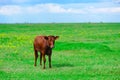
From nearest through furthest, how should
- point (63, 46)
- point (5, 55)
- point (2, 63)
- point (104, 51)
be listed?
point (2, 63), point (5, 55), point (104, 51), point (63, 46)

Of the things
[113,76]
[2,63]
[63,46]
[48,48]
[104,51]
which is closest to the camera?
[113,76]

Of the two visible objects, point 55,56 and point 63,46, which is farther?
point 63,46

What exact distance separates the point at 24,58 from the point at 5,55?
2.16 metres

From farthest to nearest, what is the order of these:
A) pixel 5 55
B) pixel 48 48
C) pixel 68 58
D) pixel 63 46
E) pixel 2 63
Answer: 1. pixel 63 46
2. pixel 5 55
3. pixel 68 58
4. pixel 2 63
5. pixel 48 48

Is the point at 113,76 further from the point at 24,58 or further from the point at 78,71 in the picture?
the point at 24,58

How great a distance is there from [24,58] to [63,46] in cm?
784

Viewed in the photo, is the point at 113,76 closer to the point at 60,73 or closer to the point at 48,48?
the point at 60,73

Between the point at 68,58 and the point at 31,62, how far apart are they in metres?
2.96

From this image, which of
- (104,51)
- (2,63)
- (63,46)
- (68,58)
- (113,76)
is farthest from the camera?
(63,46)

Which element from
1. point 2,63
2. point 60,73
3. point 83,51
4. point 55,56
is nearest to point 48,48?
point 60,73

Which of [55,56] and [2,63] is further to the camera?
[55,56]

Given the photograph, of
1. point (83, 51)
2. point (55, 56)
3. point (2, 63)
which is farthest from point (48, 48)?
point (83, 51)

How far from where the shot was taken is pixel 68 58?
24.1 metres

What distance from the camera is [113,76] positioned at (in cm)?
1678
